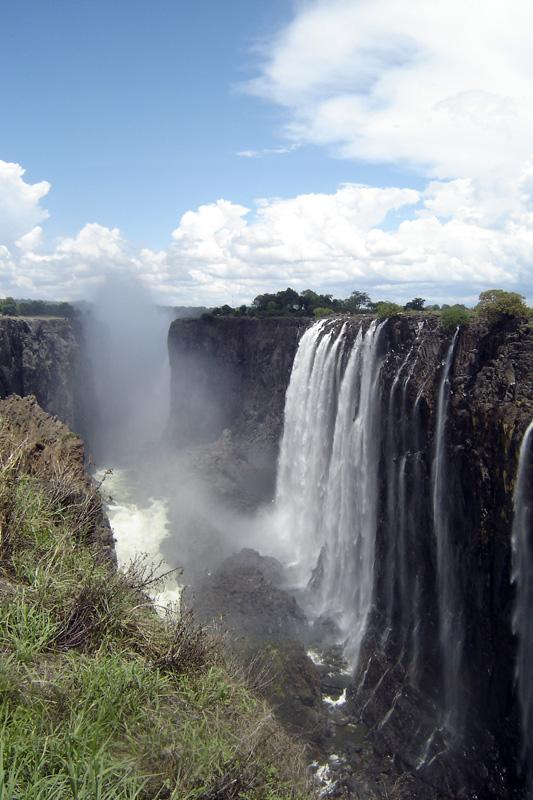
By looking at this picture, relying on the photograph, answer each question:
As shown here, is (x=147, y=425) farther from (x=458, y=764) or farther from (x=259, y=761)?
(x=259, y=761)

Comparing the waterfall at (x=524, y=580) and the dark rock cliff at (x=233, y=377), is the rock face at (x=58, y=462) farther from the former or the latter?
the dark rock cliff at (x=233, y=377)

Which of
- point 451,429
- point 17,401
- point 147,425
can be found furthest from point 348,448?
point 147,425

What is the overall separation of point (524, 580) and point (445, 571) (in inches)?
153

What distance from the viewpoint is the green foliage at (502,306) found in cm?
1752

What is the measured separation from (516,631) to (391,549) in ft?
22.6

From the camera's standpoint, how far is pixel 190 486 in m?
37.0

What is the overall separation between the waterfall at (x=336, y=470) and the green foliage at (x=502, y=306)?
4952 millimetres

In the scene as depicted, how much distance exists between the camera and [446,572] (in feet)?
59.0

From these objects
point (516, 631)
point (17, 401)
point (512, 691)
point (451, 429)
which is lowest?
point (512, 691)

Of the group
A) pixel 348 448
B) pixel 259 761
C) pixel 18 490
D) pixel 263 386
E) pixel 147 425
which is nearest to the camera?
pixel 259 761

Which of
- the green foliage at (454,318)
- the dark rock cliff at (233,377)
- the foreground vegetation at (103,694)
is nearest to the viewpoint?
the foreground vegetation at (103,694)

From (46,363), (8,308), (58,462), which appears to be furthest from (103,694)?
(8,308)

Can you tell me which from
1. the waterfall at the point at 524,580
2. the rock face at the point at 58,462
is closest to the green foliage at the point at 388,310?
the waterfall at the point at 524,580

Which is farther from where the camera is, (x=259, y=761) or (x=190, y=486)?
(x=190, y=486)
